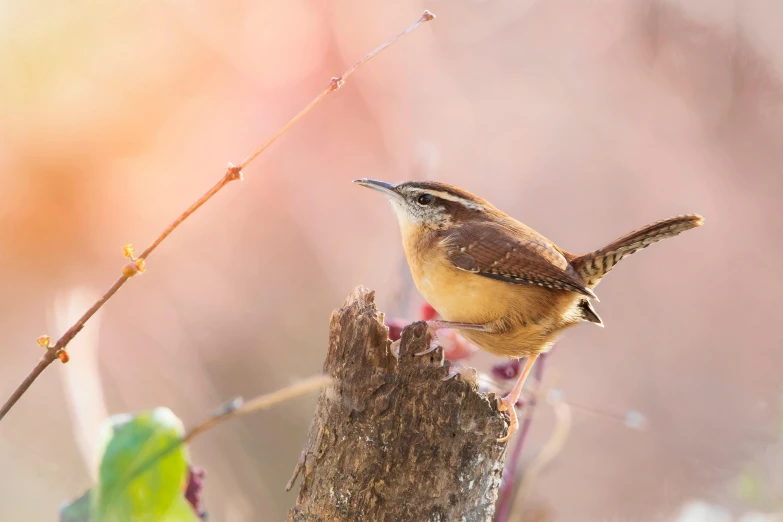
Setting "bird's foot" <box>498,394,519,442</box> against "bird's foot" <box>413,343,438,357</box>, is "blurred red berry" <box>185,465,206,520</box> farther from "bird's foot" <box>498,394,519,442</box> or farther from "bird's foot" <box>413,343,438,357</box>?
"bird's foot" <box>498,394,519,442</box>

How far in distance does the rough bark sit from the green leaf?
301mm

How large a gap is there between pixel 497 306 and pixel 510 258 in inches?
5.2

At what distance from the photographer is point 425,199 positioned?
206 centimetres

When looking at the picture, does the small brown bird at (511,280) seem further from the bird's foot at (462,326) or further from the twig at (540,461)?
the twig at (540,461)

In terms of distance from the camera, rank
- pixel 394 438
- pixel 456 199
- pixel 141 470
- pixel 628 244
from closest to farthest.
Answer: pixel 141 470 < pixel 394 438 < pixel 628 244 < pixel 456 199

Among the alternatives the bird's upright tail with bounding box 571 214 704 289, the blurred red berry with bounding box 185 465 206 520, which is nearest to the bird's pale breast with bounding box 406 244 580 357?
the bird's upright tail with bounding box 571 214 704 289

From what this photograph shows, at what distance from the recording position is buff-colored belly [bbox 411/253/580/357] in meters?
1.83

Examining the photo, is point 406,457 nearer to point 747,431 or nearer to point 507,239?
point 507,239

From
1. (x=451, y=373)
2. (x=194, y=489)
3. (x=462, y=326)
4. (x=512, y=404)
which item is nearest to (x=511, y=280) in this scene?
(x=462, y=326)

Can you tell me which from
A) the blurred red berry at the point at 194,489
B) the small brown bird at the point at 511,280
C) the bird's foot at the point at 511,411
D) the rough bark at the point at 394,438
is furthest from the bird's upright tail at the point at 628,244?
the blurred red berry at the point at 194,489

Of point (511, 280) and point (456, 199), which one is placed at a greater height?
point (456, 199)

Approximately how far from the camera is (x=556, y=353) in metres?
4.14

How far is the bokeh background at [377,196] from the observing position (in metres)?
3.13

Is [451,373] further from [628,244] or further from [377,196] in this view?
[377,196]
